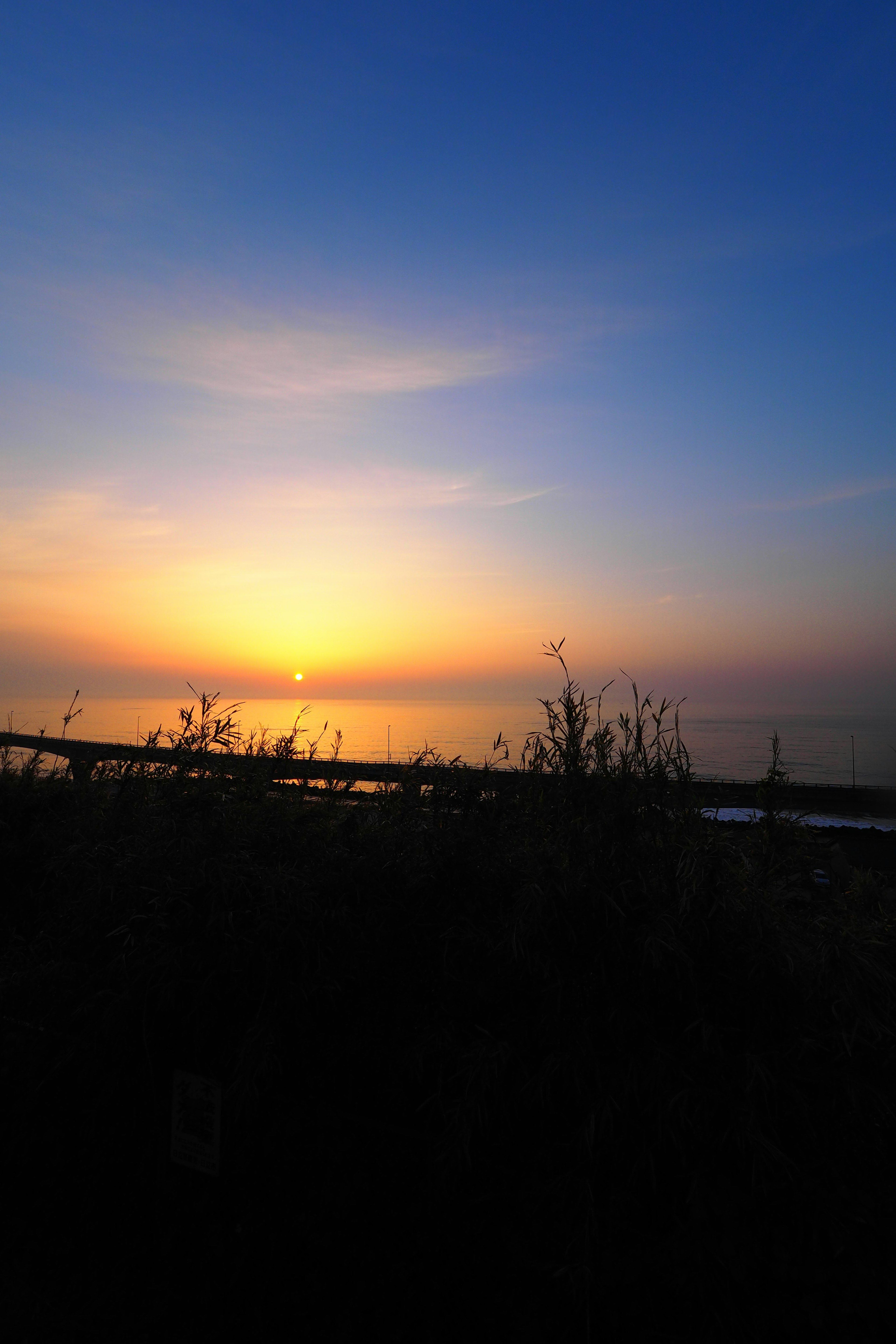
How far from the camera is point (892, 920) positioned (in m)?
3.35

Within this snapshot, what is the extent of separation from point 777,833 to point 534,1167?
6.65 feet

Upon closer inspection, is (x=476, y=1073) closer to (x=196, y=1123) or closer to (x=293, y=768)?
(x=196, y=1123)

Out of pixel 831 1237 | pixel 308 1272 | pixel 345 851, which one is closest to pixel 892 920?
pixel 831 1237

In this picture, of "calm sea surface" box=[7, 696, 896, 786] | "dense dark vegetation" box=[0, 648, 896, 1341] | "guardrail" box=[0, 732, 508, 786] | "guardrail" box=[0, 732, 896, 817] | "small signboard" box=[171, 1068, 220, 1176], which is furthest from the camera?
"calm sea surface" box=[7, 696, 896, 786]

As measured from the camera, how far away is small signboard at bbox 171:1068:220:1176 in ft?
10.9

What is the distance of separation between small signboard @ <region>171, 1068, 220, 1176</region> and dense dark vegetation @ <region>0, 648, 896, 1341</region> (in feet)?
0.25

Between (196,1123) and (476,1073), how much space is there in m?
1.42

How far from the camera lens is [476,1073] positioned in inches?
116

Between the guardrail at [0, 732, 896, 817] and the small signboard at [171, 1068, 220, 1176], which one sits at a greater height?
the guardrail at [0, 732, 896, 817]

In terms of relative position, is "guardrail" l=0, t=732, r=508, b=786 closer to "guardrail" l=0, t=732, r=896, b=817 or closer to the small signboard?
"guardrail" l=0, t=732, r=896, b=817

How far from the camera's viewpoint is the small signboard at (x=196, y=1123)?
3.32m

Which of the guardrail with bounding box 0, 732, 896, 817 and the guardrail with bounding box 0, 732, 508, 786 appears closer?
the guardrail with bounding box 0, 732, 896, 817

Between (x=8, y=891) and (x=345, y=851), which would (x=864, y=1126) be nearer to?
(x=345, y=851)

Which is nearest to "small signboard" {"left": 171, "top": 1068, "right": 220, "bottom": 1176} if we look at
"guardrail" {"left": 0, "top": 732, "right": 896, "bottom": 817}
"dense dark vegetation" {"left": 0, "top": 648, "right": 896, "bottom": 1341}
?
"dense dark vegetation" {"left": 0, "top": 648, "right": 896, "bottom": 1341}
